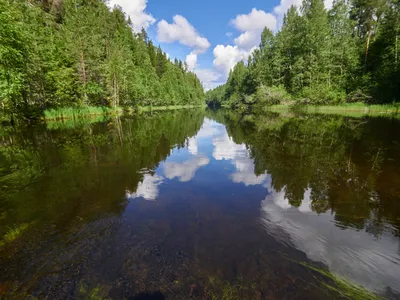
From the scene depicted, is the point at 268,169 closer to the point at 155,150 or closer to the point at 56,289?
the point at 155,150

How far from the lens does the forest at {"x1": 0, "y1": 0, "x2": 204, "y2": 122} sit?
1595 cm

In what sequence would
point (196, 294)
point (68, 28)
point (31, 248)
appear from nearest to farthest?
point (196, 294), point (31, 248), point (68, 28)

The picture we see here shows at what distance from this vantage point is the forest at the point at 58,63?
15.9 m

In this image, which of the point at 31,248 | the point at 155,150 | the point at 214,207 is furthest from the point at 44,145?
the point at 214,207

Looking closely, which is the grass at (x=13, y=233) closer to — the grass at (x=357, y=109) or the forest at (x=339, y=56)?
the grass at (x=357, y=109)

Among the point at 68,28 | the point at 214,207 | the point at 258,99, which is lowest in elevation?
the point at 214,207

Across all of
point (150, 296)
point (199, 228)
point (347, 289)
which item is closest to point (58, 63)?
point (199, 228)

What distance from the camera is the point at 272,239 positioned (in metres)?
4.02

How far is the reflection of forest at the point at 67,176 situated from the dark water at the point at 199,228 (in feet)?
0.17

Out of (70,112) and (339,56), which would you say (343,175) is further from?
(339,56)

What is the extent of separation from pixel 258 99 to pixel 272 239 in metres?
50.0

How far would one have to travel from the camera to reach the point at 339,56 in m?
42.7

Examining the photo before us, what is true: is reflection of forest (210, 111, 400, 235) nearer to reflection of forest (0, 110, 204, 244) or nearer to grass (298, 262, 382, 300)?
grass (298, 262, 382, 300)

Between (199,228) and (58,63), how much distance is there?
3152cm
